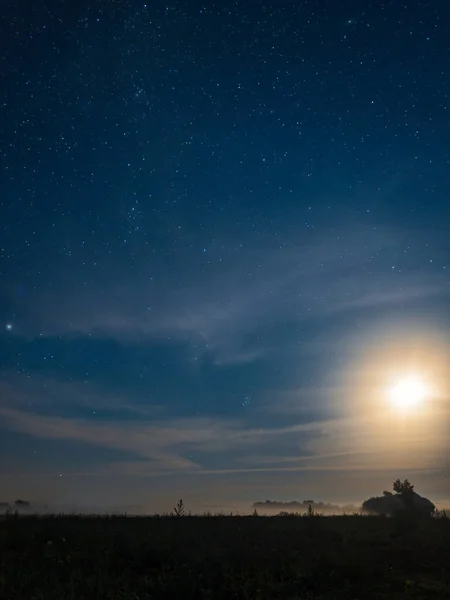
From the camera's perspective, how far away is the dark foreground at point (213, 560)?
13.3 m

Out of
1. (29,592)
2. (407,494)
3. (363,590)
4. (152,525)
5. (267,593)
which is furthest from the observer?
(407,494)

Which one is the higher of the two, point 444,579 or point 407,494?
point 407,494

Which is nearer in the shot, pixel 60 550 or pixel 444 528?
pixel 60 550

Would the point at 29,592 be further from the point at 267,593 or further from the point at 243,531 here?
the point at 243,531

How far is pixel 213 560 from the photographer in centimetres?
1600

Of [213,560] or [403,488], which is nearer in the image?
[213,560]

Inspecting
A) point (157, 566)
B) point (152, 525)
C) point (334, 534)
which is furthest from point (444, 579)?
point (152, 525)

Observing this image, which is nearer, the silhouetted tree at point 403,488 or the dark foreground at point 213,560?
the dark foreground at point 213,560

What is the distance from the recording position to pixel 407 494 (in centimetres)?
3014

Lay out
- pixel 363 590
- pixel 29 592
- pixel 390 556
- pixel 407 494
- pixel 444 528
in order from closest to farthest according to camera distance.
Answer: pixel 29 592 → pixel 363 590 → pixel 390 556 → pixel 444 528 → pixel 407 494

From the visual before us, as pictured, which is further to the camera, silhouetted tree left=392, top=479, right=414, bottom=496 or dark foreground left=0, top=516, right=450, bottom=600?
silhouetted tree left=392, top=479, right=414, bottom=496

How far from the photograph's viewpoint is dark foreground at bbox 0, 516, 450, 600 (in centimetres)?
1334

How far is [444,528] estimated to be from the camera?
2377 cm

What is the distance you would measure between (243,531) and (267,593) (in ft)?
26.4
